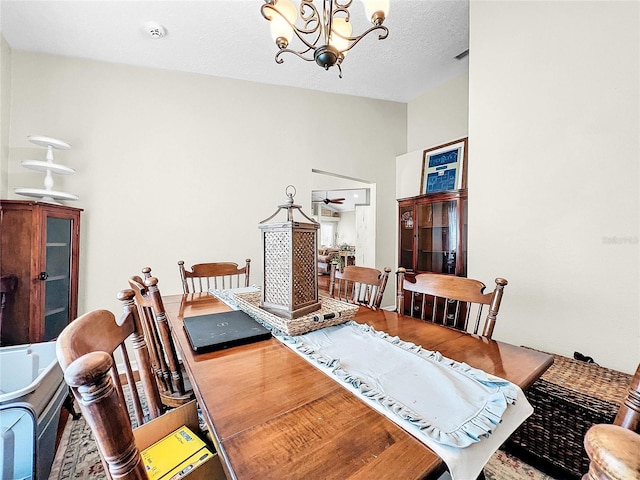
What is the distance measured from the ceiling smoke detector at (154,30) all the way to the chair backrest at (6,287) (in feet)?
6.57

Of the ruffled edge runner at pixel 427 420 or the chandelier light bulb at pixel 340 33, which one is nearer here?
the ruffled edge runner at pixel 427 420

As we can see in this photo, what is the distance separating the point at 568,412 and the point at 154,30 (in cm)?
353

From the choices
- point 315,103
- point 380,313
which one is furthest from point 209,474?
point 315,103

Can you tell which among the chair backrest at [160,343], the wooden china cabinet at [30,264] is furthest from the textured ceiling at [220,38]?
the chair backrest at [160,343]

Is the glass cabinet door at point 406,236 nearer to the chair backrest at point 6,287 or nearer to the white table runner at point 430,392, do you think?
the white table runner at point 430,392

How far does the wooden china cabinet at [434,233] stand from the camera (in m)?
3.01

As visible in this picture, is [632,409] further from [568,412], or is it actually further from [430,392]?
[568,412]

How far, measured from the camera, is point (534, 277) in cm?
193

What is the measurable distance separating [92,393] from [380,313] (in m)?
1.21

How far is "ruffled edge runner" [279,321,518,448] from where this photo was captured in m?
0.53

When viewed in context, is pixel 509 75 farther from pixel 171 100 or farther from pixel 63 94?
pixel 63 94

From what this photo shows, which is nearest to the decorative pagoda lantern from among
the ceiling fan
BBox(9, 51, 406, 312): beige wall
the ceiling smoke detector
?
BBox(9, 51, 406, 312): beige wall

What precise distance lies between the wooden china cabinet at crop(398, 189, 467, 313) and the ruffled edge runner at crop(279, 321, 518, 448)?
2349 millimetres

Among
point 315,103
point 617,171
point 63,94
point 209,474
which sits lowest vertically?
point 209,474
